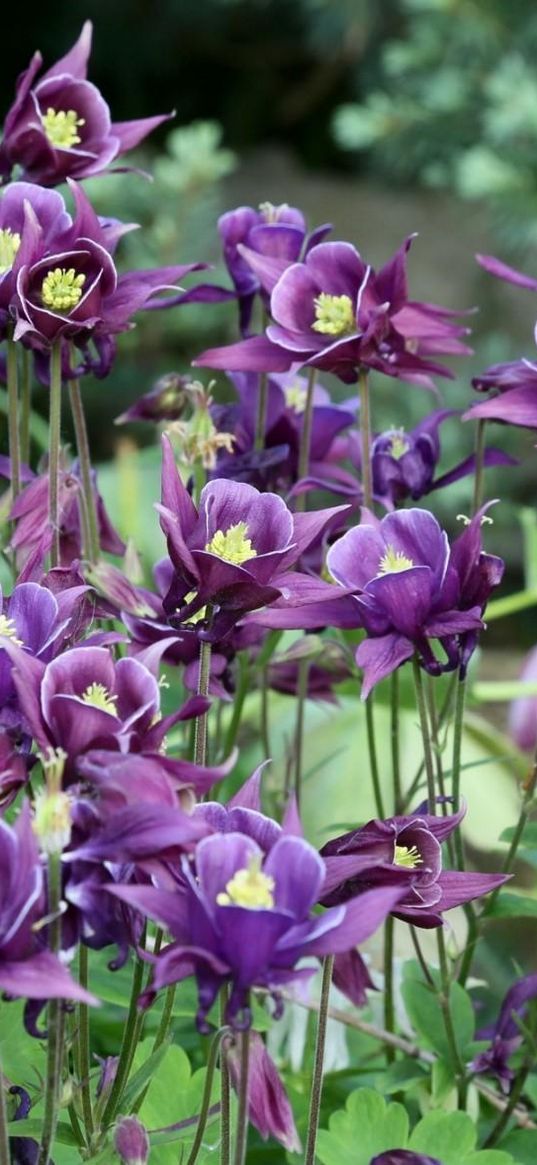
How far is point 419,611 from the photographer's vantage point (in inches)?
22.4

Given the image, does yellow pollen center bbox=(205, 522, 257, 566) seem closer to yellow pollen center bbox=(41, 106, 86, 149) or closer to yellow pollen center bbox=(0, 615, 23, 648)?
yellow pollen center bbox=(0, 615, 23, 648)

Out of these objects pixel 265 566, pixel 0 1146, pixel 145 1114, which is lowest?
pixel 145 1114

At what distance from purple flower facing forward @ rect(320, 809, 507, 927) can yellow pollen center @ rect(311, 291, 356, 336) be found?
0.25 m

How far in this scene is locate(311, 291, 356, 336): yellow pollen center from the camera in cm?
66

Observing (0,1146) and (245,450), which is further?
(245,450)

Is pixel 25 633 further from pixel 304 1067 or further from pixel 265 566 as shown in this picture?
pixel 304 1067

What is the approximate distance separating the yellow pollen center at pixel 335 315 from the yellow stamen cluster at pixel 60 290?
12cm

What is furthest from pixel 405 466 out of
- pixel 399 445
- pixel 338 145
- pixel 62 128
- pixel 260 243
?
pixel 338 145

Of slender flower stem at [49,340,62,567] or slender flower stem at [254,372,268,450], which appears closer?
slender flower stem at [49,340,62,567]

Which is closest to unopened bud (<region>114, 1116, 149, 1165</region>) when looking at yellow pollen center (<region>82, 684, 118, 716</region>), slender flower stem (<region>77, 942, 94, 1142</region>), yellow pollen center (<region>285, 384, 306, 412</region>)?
slender flower stem (<region>77, 942, 94, 1142</region>)

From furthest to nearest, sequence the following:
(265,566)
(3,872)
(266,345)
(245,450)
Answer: (245,450)
(266,345)
(265,566)
(3,872)

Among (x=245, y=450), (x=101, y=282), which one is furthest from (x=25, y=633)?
(x=245, y=450)

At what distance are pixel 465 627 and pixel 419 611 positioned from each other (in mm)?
19

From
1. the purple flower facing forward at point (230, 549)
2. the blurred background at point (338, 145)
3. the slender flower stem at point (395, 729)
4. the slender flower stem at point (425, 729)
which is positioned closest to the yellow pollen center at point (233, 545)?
the purple flower facing forward at point (230, 549)
